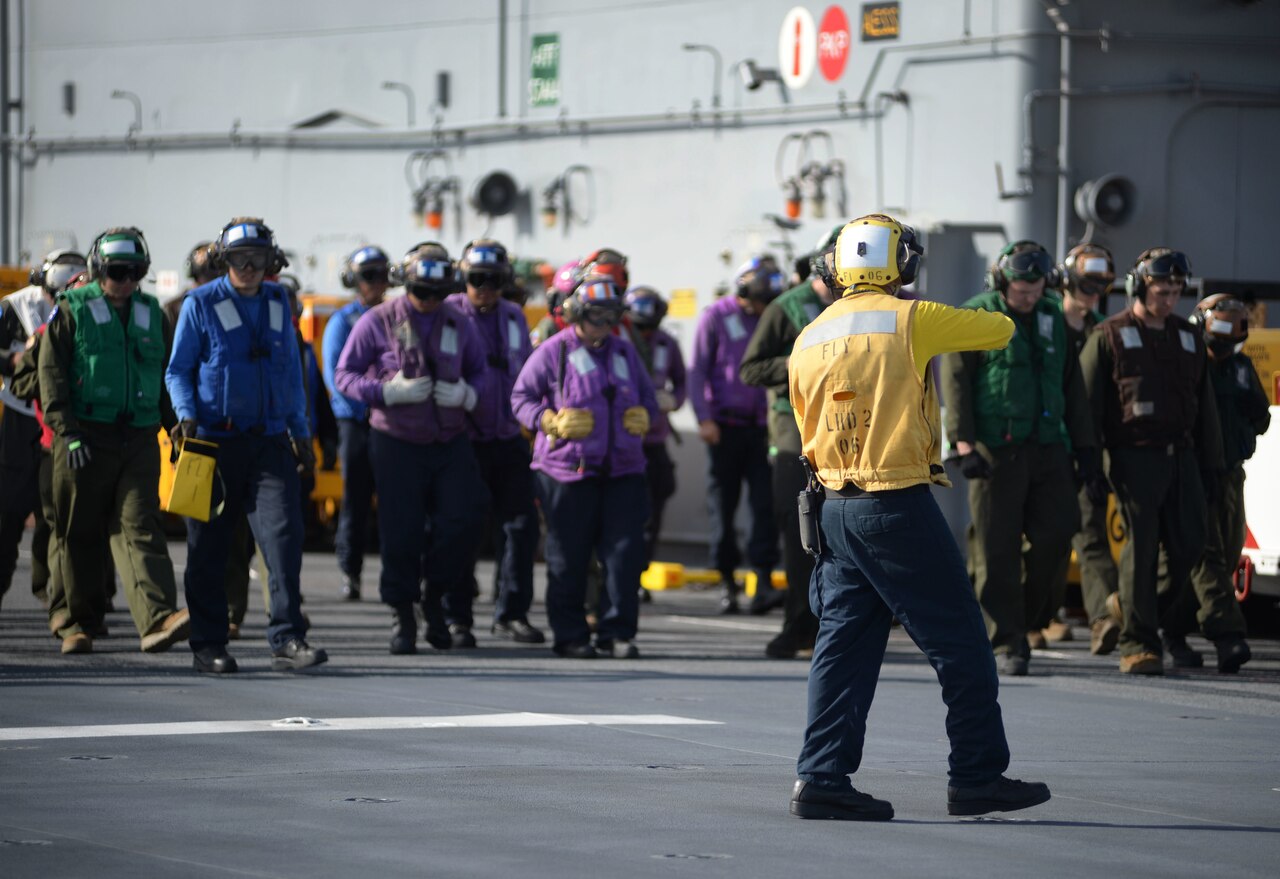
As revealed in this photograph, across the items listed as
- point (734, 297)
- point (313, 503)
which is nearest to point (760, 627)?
point (734, 297)

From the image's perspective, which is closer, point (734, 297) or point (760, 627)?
point (760, 627)

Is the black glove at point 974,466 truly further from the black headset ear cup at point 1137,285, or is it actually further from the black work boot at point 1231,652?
the black work boot at point 1231,652

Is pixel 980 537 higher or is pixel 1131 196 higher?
pixel 1131 196

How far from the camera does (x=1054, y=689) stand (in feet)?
35.1

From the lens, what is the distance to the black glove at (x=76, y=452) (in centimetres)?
1089

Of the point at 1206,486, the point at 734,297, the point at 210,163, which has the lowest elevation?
the point at 1206,486

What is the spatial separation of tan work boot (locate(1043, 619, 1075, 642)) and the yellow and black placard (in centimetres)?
608

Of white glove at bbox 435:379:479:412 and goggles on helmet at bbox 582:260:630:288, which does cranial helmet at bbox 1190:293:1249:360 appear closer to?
goggles on helmet at bbox 582:260:630:288

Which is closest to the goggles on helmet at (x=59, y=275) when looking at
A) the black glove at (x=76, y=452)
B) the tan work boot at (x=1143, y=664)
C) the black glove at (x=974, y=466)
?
the black glove at (x=76, y=452)

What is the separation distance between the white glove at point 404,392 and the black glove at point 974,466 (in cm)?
273

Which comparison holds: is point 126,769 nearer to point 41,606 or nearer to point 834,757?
point 834,757

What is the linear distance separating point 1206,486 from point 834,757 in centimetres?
536

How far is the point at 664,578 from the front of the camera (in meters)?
16.5

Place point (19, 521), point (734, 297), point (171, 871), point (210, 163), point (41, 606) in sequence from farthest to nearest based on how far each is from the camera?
point (210, 163), point (734, 297), point (41, 606), point (19, 521), point (171, 871)
